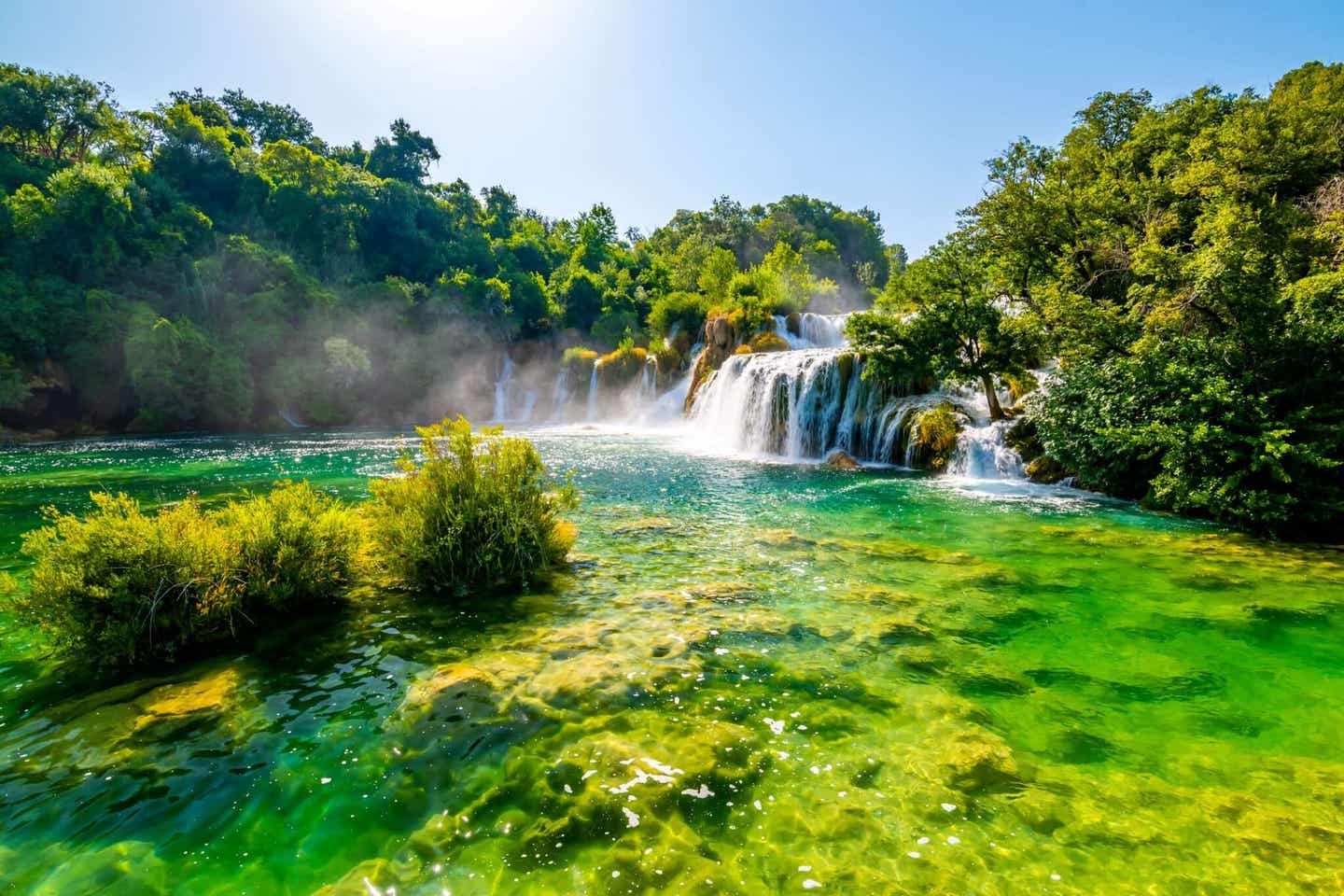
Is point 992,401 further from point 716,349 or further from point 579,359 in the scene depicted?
point 579,359

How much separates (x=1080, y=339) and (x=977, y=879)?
15.4m

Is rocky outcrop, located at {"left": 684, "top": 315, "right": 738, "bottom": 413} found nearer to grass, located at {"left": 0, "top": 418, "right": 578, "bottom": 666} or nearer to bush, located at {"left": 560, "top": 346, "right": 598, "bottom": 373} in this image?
bush, located at {"left": 560, "top": 346, "right": 598, "bottom": 373}

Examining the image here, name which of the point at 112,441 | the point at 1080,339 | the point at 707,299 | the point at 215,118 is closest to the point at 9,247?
the point at 112,441

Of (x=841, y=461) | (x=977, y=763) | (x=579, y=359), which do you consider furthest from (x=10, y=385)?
(x=977, y=763)

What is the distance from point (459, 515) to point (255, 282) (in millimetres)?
45819

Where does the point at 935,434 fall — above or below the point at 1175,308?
below

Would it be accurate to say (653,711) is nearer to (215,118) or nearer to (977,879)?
(977,879)

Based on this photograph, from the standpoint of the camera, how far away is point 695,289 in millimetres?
57562

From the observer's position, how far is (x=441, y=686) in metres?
4.57

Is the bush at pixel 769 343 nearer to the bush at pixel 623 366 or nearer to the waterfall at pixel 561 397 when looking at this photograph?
the bush at pixel 623 366

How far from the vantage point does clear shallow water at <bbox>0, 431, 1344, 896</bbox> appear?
9.29ft

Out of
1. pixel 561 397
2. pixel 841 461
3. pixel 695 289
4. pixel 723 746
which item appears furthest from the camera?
pixel 695 289

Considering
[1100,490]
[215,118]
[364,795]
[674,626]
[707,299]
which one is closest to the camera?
[364,795]

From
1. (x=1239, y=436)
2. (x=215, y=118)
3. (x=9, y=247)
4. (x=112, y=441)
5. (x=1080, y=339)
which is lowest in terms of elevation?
(x=112, y=441)
